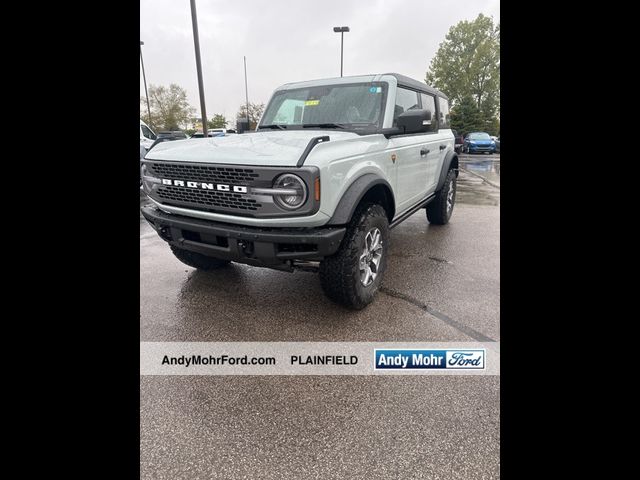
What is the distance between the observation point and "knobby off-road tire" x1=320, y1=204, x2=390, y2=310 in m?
2.68

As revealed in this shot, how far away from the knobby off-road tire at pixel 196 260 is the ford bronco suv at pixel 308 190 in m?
0.01

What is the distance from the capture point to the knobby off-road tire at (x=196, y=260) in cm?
365

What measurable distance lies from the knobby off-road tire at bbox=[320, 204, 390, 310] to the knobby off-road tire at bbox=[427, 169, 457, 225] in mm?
2655

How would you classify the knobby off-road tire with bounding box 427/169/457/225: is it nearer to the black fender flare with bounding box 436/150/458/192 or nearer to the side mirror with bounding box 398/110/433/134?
the black fender flare with bounding box 436/150/458/192

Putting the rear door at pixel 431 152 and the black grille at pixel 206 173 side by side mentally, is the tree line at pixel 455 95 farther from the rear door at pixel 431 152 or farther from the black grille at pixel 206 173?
the black grille at pixel 206 173

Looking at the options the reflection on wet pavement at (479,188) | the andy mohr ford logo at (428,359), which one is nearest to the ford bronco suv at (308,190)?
the andy mohr ford logo at (428,359)

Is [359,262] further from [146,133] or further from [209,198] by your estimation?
[146,133]

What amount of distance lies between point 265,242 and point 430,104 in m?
3.48

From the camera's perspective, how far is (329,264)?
8.79ft

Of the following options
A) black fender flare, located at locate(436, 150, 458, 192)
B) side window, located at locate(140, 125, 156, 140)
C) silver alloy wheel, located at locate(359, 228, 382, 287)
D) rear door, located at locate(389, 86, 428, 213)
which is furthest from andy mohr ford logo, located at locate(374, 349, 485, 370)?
side window, located at locate(140, 125, 156, 140)

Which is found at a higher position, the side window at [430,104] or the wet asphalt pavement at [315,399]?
the side window at [430,104]

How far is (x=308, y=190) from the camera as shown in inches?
92.0
